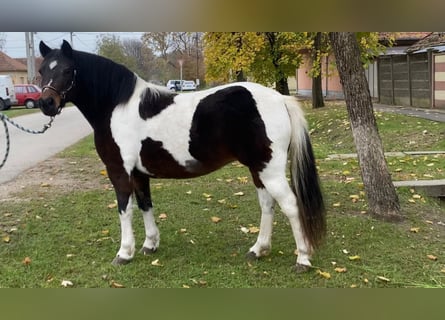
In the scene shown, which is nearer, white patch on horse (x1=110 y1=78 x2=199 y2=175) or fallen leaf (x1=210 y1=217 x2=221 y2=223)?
white patch on horse (x1=110 y1=78 x2=199 y2=175)

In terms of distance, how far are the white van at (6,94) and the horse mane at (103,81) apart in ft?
74.7

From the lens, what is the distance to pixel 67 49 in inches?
141

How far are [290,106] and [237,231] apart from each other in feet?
5.35

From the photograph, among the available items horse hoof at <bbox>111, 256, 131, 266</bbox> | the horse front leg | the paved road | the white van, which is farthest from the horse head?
the white van

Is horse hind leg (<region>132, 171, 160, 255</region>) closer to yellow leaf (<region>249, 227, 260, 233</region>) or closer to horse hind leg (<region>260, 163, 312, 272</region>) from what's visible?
yellow leaf (<region>249, 227, 260, 233</region>)

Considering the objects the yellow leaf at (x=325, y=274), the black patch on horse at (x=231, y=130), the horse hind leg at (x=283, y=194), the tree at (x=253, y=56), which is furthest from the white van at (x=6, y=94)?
the yellow leaf at (x=325, y=274)

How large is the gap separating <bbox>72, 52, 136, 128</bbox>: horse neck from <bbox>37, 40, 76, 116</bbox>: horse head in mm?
96

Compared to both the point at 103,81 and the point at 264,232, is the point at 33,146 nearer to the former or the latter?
the point at 103,81

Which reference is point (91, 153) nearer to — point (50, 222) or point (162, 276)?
point (50, 222)

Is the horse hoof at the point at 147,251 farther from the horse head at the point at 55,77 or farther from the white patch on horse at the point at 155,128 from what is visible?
the horse head at the point at 55,77

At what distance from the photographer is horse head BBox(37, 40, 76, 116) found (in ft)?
11.6

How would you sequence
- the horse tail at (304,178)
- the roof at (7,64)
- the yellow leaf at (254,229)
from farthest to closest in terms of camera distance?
the roof at (7,64)
the yellow leaf at (254,229)
the horse tail at (304,178)

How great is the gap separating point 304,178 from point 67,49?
7.14 feet

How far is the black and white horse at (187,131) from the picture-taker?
351cm
